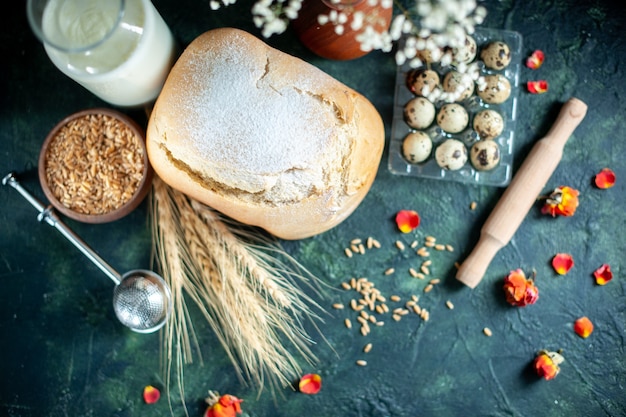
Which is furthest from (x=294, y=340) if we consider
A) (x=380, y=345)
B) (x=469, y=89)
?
(x=469, y=89)

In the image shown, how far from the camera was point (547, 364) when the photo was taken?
179cm

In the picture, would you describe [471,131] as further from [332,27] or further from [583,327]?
[583,327]

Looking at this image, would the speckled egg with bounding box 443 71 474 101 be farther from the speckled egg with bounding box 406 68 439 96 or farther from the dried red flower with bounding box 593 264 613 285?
the dried red flower with bounding box 593 264 613 285

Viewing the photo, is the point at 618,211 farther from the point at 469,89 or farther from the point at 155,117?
the point at 155,117

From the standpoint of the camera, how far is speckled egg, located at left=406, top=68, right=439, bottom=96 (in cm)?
170

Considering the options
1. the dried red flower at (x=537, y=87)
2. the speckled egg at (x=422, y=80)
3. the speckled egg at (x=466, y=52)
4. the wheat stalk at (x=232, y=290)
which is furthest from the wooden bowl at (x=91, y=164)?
the dried red flower at (x=537, y=87)

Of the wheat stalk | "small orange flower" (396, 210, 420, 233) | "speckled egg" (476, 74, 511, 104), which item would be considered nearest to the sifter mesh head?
the wheat stalk

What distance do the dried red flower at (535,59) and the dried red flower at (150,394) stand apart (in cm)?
145

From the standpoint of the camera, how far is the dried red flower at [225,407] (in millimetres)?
1762

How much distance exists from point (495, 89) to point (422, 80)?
21cm

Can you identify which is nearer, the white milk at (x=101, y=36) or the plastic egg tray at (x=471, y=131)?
the white milk at (x=101, y=36)

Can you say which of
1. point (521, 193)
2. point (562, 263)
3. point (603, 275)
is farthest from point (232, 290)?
point (603, 275)

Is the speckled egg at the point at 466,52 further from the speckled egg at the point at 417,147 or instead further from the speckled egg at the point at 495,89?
the speckled egg at the point at 417,147

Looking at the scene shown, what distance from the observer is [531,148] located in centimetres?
182
